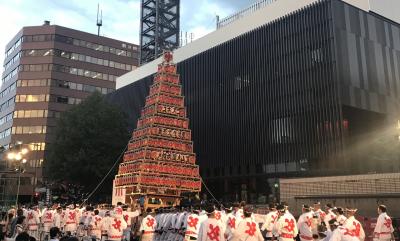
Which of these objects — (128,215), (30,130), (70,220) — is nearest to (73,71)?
(30,130)

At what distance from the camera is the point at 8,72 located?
311ft

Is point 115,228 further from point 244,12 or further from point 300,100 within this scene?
point 244,12

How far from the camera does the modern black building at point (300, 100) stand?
118 ft

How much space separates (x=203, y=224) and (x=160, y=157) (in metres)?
19.4

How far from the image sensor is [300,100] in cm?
3816

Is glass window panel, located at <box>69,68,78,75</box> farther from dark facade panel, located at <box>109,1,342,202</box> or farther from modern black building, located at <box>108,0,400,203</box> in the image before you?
modern black building, located at <box>108,0,400,203</box>

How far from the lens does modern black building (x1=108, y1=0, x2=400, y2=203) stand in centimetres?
3588

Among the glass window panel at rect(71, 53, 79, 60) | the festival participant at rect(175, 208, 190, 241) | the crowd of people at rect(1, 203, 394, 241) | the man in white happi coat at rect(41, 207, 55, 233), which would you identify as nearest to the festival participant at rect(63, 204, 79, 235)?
the crowd of people at rect(1, 203, 394, 241)

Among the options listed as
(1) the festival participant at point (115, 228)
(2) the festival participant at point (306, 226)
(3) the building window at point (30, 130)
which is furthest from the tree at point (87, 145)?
(3) the building window at point (30, 130)

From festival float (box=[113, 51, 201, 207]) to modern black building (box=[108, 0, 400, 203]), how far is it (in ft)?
31.9

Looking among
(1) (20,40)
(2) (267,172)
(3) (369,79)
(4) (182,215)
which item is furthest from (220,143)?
(1) (20,40)

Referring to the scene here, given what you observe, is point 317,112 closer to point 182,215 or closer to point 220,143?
point 220,143

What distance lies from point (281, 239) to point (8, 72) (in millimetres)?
93209

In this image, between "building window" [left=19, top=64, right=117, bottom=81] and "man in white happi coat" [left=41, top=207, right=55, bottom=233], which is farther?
"building window" [left=19, top=64, right=117, bottom=81]
